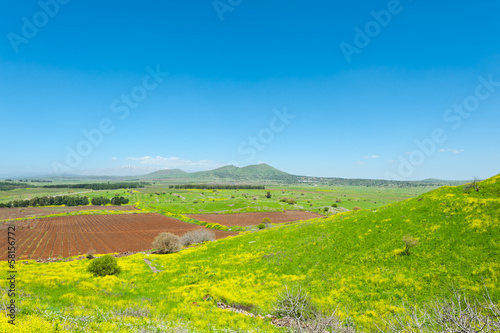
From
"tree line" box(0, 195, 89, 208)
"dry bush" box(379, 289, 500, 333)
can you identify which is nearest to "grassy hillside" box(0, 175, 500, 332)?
"dry bush" box(379, 289, 500, 333)

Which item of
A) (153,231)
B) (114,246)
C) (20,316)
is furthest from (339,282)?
(153,231)

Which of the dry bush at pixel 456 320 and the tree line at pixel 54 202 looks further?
the tree line at pixel 54 202

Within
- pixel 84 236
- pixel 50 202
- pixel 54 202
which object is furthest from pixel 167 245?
pixel 50 202

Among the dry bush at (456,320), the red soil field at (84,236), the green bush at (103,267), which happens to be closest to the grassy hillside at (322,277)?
the green bush at (103,267)

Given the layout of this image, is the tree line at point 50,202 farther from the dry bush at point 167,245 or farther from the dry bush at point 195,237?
the dry bush at point 167,245

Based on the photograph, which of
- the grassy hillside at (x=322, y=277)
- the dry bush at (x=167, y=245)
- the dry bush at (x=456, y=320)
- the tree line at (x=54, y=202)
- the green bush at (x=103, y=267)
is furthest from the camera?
the tree line at (x=54, y=202)

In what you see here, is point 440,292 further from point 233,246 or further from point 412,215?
point 233,246

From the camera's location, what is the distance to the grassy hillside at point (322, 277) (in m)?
15.7

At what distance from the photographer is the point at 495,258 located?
16.4 meters

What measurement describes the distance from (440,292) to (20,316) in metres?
26.8

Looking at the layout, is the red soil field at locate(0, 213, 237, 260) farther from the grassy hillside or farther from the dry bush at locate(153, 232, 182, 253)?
the grassy hillside

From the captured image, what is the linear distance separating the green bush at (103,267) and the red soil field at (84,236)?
87.6 feet

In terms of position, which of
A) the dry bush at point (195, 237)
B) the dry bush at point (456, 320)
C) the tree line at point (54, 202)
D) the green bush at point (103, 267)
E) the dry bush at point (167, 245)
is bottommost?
the tree line at point (54, 202)

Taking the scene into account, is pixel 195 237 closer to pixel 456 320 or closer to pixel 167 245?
pixel 167 245
